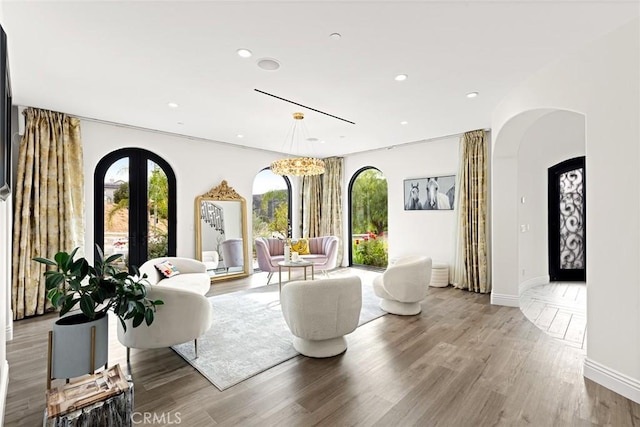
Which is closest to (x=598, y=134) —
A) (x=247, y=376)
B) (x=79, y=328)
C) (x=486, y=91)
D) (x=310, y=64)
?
(x=486, y=91)

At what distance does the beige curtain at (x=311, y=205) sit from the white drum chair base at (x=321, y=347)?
4.83 m

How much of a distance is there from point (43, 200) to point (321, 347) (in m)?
4.15

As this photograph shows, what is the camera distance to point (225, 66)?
2.96 meters

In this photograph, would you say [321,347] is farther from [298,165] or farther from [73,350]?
[298,165]

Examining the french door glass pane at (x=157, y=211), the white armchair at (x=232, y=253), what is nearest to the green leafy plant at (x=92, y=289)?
the french door glass pane at (x=157, y=211)

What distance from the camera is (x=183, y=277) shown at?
431 centimetres

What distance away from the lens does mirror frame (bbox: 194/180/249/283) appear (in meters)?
5.80

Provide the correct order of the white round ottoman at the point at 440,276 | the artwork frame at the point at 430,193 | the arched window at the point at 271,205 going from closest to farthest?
the white round ottoman at the point at 440,276 → the artwork frame at the point at 430,193 → the arched window at the point at 271,205

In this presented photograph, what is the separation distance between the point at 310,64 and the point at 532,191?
4.55 m

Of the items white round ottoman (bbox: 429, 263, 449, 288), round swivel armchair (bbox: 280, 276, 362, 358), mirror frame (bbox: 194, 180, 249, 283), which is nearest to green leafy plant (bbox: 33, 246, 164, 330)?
round swivel armchair (bbox: 280, 276, 362, 358)

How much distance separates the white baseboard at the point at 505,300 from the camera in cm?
433

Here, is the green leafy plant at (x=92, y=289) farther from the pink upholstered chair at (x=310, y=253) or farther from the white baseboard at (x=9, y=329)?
the pink upholstered chair at (x=310, y=253)

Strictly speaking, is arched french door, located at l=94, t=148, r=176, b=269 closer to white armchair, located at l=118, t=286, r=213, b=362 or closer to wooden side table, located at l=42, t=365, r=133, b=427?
white armchair, located at l=118, t=286, r=213, b=362

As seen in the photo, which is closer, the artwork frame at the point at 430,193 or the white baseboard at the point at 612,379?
the white baseboard at the point at 612,379
